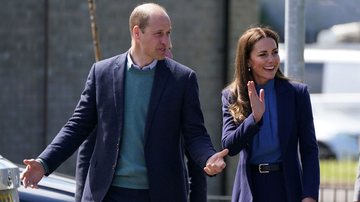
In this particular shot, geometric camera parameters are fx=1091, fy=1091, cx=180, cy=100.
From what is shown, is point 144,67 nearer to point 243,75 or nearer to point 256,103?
point 243,75

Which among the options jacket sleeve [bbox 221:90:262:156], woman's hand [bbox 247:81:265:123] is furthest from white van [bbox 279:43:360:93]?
woman's hand [bbox 247:81:265:123]

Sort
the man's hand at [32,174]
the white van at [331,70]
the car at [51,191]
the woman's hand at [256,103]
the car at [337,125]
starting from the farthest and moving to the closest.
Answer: the white van at [331,70] → the car at [337,125] → the car at [51,191] → the man's hand at [32,174] → the woman's hand at [256,103]

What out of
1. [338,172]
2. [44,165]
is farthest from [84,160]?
[338,172]

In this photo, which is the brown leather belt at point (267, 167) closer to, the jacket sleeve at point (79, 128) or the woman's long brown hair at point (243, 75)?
the woman's long brown hair at point (243, 75)

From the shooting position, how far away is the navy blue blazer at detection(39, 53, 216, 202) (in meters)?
6.04

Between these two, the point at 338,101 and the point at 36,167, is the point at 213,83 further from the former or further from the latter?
the point at 338,101

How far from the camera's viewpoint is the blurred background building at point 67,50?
12039mm

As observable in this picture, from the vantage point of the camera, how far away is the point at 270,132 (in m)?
6.21

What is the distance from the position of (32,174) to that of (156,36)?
102cm

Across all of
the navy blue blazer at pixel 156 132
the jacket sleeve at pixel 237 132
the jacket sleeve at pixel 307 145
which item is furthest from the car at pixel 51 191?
the jacket sleeve at pixel 307 145

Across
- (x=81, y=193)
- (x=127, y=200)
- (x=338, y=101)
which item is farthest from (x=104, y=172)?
(x=338, y=101)

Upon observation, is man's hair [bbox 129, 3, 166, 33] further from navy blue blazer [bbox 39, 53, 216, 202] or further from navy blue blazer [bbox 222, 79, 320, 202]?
navy blue blazer [bbox 222, 79, 320, 202]

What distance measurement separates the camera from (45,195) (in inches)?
297

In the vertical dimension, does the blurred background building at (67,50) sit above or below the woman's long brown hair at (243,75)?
Result: below
